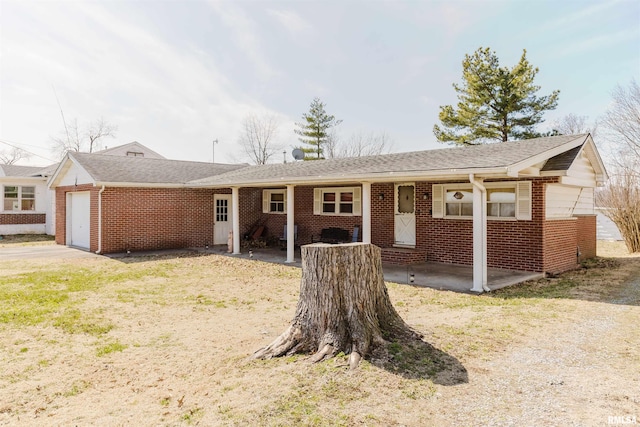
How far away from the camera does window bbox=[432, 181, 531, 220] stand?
32.0 feet

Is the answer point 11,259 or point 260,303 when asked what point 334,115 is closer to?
point 11,259

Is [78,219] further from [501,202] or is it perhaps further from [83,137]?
[83,137]

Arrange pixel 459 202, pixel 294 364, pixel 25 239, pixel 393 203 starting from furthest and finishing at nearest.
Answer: pixel 25 239 < pixel 393 203 < pixel 459 202 < pixel 294 364

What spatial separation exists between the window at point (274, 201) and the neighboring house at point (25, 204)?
467 inches

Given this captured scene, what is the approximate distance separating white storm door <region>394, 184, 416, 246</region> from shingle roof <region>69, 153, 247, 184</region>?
8.39 metres

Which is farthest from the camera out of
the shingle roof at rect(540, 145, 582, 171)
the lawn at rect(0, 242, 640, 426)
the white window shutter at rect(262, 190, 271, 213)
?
the white window shutter at rect(262, 190, 271, 213)

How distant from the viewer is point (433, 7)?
36.1 ft

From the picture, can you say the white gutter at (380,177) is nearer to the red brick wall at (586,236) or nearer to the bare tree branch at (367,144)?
the red brick wall at (586,236)

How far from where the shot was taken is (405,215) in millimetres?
12297

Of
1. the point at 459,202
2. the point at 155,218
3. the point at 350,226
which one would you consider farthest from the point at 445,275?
the point at 155,218

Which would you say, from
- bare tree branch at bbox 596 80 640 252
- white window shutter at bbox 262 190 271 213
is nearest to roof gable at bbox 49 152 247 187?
white window shutter at bbox 262 190 271 213

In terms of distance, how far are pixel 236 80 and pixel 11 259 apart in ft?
40.1

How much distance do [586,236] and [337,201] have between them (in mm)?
8060

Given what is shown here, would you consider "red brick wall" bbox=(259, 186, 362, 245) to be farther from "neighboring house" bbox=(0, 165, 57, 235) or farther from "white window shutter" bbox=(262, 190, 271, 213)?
"neighboring house" bbox=(0, 165, 57, 235)
